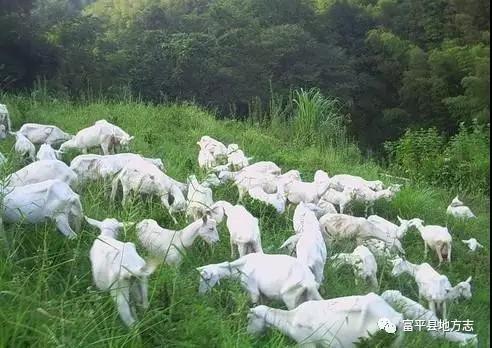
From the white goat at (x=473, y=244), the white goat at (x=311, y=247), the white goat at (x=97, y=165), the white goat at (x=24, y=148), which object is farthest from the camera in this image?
the white goat at (x=473, y=244)

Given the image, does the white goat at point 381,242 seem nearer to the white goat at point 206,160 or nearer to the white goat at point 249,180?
the white goat at point 249,180

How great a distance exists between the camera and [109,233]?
2.17m

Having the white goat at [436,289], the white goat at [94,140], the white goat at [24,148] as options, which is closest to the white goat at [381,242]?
the white goat at [436,289]

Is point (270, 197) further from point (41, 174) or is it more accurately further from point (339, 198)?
point (41, 174)

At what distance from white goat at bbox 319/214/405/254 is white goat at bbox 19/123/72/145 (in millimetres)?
1688

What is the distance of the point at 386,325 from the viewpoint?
5.71 feet

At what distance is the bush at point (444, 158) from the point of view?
512 cm

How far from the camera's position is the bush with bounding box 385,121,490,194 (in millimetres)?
5121

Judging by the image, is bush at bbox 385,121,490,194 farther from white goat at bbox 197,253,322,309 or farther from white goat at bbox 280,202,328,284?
white goat at bbox 197,253,322,309

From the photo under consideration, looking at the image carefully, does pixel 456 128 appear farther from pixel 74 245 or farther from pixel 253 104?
pixel 74 245

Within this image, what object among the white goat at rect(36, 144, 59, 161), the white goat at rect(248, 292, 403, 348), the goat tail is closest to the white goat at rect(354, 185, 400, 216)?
the white goat at rect(36, 144, 59, 161)

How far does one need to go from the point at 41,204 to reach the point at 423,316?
3.84 ft

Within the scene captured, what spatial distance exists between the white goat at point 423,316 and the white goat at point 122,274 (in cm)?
83

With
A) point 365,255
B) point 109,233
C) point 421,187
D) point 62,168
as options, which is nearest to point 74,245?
point 109,233
